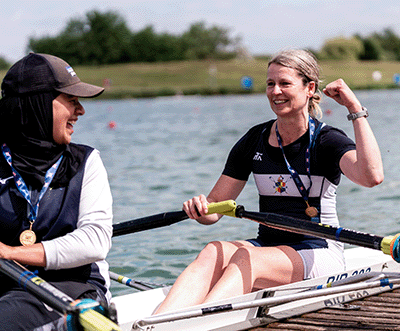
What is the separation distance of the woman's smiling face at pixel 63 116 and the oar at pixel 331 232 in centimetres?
150

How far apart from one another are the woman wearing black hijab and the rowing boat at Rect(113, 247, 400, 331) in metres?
0.59

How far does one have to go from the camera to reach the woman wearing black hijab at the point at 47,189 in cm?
270

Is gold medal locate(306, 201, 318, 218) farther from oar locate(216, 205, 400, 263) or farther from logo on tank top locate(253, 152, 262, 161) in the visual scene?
logo on tank top locate(253, 152, 262, 161)

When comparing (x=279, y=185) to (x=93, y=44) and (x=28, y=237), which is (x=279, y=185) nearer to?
(x=28, y=237)

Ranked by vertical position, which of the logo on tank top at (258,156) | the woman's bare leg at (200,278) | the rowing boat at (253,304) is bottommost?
the rowing boat at (253,304)

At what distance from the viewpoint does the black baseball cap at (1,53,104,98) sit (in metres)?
2.69

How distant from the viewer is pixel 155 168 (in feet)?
47.0

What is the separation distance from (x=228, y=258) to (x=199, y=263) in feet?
0.72

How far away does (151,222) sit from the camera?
14.0ft

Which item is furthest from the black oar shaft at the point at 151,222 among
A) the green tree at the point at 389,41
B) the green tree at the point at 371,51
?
the green tree at the point at 389,41

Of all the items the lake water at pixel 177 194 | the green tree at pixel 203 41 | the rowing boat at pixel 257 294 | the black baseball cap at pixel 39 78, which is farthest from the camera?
the green tree at pixel 203 41

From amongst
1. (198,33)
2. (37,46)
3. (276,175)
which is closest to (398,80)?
(198,33)

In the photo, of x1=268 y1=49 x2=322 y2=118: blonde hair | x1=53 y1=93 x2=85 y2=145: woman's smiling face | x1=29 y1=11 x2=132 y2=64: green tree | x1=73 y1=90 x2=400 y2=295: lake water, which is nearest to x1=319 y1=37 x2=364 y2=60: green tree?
x1=29 y1=11 x2=132 y2=64: green tree

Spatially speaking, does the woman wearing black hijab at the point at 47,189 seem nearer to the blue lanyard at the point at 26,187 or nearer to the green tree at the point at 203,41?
the blue lanyard at the point at 26,187
